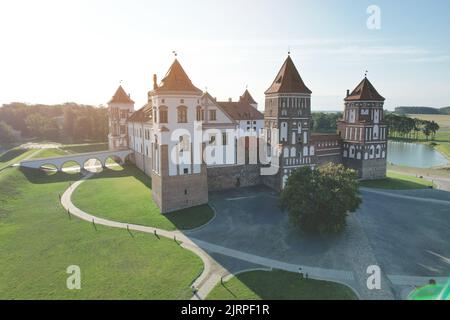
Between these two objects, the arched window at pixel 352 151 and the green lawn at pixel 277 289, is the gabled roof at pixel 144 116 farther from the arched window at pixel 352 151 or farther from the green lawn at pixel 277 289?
the arched window at pixel 352 151

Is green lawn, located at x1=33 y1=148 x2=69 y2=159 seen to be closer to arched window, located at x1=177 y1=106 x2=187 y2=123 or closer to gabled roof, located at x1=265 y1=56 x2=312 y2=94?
arched window, located at x1=177 y1=106 x2=187 y2=123

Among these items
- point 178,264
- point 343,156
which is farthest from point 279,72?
point 178,264

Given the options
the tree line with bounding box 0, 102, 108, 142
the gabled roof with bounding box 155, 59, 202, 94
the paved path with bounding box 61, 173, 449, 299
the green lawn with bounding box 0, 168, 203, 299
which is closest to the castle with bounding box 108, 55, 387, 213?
the gabled roof with bounding box 155, 59, 202, 94

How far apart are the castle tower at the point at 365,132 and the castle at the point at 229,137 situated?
0.51 feet

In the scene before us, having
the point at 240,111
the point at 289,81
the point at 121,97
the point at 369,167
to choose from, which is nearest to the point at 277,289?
the point at 289,81

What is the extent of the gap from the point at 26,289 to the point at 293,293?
18.2 m

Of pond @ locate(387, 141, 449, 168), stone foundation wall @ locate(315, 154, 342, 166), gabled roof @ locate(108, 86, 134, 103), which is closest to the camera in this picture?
stone foundation wall @ locate(315, 154, 342, 166)

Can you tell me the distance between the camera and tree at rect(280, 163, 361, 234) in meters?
28.0

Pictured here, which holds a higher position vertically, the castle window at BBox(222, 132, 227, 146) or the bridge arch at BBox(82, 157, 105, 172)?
the castle window at BBox(222, 132, 227, 146)

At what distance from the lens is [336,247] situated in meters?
27.0

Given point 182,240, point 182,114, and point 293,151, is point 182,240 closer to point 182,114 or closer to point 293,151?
point 182,114

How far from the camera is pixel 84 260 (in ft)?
82.1

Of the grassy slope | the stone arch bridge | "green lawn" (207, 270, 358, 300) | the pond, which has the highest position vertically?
the stone arch bridge

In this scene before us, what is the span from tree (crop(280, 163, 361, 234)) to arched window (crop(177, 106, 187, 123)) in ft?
44.1
